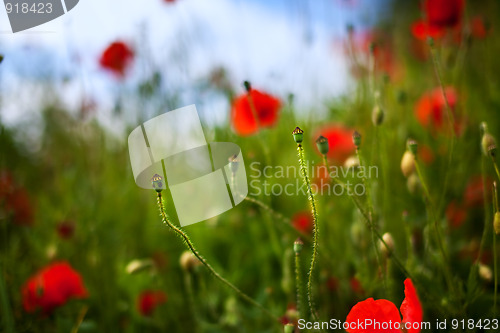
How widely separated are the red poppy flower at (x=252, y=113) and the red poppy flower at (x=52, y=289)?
1.57ft

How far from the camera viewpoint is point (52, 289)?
717 mm

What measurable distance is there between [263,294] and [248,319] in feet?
0.20

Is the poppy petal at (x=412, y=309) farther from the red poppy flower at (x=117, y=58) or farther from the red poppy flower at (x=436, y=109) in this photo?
the red poppy flower at (x=117, y=58)

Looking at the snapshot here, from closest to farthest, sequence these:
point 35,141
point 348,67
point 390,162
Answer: point 390,162 → point 348,67 → point 35,141

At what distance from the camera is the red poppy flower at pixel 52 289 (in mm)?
703

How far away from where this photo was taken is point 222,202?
2.70 feet

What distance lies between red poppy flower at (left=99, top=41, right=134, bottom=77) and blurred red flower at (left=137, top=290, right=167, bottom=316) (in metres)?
0.70

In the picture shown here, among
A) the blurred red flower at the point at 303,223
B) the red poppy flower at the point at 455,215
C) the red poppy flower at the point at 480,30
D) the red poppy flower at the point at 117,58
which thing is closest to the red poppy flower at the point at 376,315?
the blurred red flower at the point at 303,223

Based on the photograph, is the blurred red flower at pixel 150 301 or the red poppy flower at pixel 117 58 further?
the red poppy flower at pixel 117 58

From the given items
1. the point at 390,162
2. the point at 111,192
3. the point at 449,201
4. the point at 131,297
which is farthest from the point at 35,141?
the point at 449,201

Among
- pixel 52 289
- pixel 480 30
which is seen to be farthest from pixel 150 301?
pixel 480 30

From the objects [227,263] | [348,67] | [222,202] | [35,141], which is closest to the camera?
[222,202]

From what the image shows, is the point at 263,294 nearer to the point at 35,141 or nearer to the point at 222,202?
the point at 222,202

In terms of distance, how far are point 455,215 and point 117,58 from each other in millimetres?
1004
